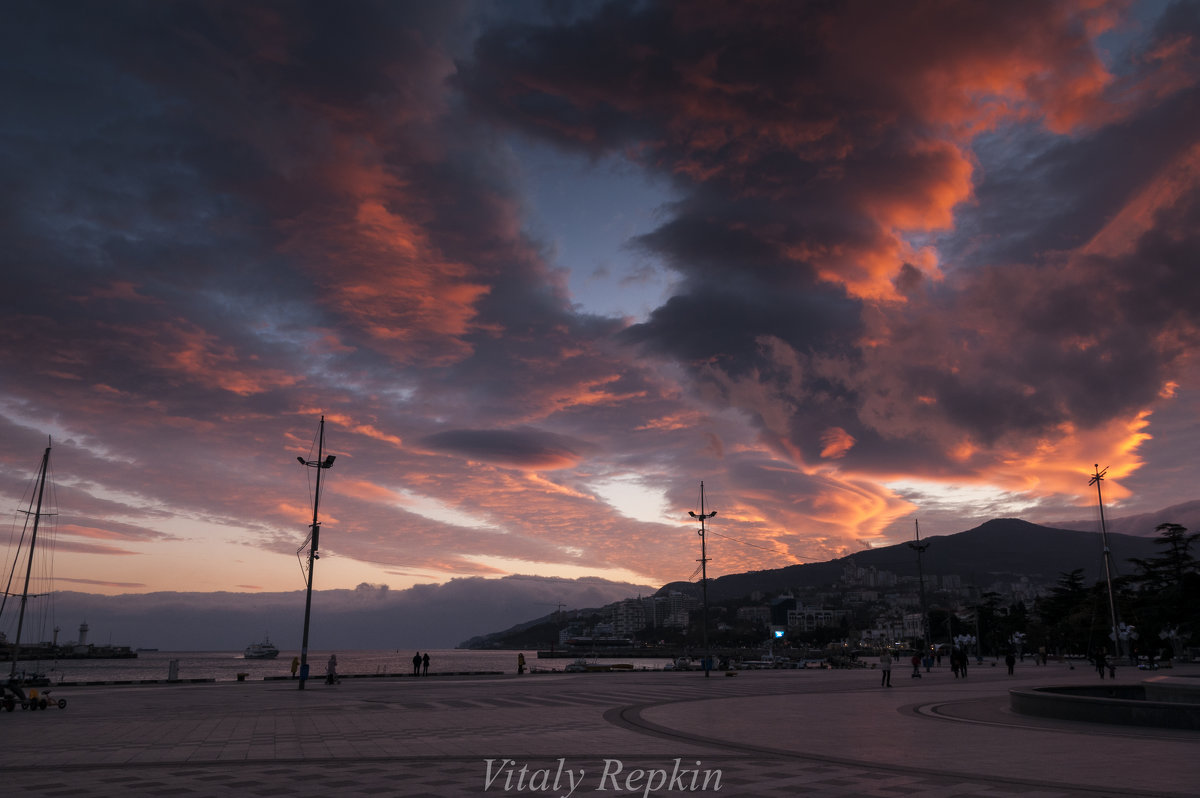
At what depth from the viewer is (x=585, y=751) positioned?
A: 1462 centimetres

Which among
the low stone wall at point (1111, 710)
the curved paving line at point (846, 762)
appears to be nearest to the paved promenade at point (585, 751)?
the curved paving line at point (846, 762)

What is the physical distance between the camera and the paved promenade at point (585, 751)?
1094 centimetres

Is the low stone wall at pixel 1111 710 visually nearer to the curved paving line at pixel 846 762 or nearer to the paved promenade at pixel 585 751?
the paved promenade at pixel 585 751

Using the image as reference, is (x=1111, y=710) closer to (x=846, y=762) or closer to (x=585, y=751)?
(x=846, y=762)

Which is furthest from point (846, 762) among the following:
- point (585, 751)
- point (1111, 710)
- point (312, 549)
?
point (312, 549)

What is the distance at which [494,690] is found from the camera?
113 ft

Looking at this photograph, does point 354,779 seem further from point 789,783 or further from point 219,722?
point 219,722

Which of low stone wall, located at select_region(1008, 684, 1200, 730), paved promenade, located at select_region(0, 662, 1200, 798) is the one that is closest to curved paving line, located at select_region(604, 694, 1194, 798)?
paved promenade, located at select_region(0, 662, 1200, 798)

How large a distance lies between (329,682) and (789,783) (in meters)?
34.9

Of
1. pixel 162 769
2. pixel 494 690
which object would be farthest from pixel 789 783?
pixel 494 690

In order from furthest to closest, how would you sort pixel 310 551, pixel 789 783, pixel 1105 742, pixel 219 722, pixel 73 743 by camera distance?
pixel 310 551, pixel 219 722, pixel 73 743, pixel 1105 742, pixel 789 783

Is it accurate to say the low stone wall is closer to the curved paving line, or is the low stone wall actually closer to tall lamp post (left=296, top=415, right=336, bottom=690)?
the curved paving line

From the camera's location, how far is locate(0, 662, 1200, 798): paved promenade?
10.9m

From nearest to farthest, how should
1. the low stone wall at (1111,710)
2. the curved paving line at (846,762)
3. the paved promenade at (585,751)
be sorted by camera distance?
the curved paving line at (846,762)
the paved promenade at (585,751)
the low stone wall at (1111,710)
